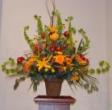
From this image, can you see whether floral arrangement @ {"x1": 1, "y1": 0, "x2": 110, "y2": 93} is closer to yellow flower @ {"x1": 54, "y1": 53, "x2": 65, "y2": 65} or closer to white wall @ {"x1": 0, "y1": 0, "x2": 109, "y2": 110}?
yellow flower @ {"x1": 54, "y1": 53, "x2": 65, "y2": 65}

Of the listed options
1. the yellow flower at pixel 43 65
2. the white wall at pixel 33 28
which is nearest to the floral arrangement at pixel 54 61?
the yellow flower at pixel 43 65

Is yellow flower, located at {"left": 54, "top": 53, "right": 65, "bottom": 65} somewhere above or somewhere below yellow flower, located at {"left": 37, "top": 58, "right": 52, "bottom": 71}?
above

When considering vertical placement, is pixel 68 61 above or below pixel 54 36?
below

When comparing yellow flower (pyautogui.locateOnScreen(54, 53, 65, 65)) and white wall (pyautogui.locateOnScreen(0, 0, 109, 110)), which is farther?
white wall (pyautogui.locateOnScreen(0, 0, 109, 110))

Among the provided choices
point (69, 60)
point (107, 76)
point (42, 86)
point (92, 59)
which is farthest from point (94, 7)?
point (69, 60)

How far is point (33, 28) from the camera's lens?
Answer: 7.02ft

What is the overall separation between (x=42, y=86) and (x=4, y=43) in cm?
43

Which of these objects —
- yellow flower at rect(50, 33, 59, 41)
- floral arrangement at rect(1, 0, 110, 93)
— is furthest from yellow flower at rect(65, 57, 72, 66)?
yellow flower at rect(50, 33, 59, 41)

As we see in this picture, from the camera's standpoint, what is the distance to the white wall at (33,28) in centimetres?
204

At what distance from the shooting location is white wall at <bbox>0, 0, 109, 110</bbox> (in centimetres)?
204

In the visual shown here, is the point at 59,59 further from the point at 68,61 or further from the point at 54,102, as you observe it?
the point at 54,102

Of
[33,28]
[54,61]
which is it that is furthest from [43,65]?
[33,28]

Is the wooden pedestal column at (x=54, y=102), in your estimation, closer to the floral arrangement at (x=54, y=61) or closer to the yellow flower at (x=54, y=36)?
the floral arrangement at (x=54, y=61)

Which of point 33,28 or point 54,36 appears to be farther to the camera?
point 33,28
